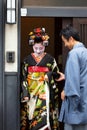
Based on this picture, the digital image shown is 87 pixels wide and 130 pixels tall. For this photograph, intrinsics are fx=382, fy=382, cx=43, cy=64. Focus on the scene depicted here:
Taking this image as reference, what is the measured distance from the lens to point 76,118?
4695 millimetres

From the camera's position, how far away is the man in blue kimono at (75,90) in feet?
15.1

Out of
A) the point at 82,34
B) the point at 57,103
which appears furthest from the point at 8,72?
the point at 82,34

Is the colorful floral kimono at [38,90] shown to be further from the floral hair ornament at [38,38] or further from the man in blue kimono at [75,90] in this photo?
the man in blue kimono at [75,90]

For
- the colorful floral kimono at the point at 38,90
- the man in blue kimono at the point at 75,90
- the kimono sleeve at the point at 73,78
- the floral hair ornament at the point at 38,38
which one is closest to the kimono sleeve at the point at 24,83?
the colorful floral kimono at the point at 38,90

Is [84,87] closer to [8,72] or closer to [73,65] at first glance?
[73,65]

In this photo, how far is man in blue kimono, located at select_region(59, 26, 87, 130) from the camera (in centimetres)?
459

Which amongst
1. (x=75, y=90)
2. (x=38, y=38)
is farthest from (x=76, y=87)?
(x=38, y=38)

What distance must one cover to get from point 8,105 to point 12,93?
0.19 metres

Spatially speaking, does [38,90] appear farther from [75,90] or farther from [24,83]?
[75,90]

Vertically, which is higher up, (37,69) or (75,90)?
(37,69)

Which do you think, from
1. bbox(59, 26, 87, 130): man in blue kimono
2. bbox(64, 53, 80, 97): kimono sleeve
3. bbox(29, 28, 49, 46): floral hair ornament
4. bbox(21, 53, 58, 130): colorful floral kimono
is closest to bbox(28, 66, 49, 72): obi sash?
bbox(21, 53, 58, 130): colorful floral kimono

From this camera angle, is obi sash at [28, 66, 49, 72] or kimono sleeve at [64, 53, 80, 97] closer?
kimono sleeve at [64, 53, 80, 97]

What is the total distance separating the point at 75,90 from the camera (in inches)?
179

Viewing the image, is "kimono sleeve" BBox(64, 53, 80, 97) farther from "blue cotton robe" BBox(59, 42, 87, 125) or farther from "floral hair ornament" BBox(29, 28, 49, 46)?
"floral hair ornament" BBox(29, 28, 49, 46)
